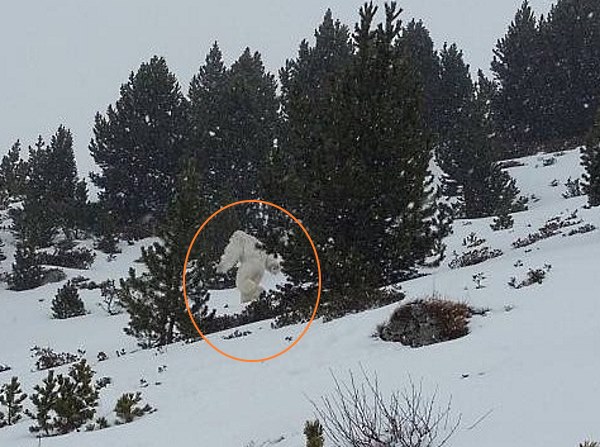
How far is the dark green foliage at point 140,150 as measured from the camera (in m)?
34.1

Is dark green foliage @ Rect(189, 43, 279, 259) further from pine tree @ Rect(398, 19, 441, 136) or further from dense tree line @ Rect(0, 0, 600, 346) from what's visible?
pine tree @ Rect(398, 19, 441, 136)

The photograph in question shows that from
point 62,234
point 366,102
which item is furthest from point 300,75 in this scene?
point 366,102

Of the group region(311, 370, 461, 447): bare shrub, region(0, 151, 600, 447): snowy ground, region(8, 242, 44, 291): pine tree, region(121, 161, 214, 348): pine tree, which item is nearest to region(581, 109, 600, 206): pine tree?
region(0, 151, 600, 447): snowy ground

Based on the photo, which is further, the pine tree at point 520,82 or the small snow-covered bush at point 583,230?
the pine tree at point 520,82

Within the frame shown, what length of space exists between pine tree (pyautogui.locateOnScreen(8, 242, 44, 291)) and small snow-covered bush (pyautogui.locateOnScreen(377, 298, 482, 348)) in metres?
20.2

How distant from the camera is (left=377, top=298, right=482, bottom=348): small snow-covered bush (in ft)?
26.2

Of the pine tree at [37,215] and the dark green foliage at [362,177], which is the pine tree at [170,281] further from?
the pine tree at [37,215]

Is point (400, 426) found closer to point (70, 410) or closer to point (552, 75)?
point (70, 410)

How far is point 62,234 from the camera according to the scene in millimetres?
32250

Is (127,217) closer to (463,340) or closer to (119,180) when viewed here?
(119,180)

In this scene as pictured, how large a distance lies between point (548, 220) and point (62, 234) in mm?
24254

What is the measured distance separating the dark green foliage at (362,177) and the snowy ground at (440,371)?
4.00 feet

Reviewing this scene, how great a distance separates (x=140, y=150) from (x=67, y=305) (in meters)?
14.6

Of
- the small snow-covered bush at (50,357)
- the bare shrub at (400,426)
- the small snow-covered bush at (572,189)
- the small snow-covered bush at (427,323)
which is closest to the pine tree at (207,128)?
the small snow-covered bush at (50,357)
